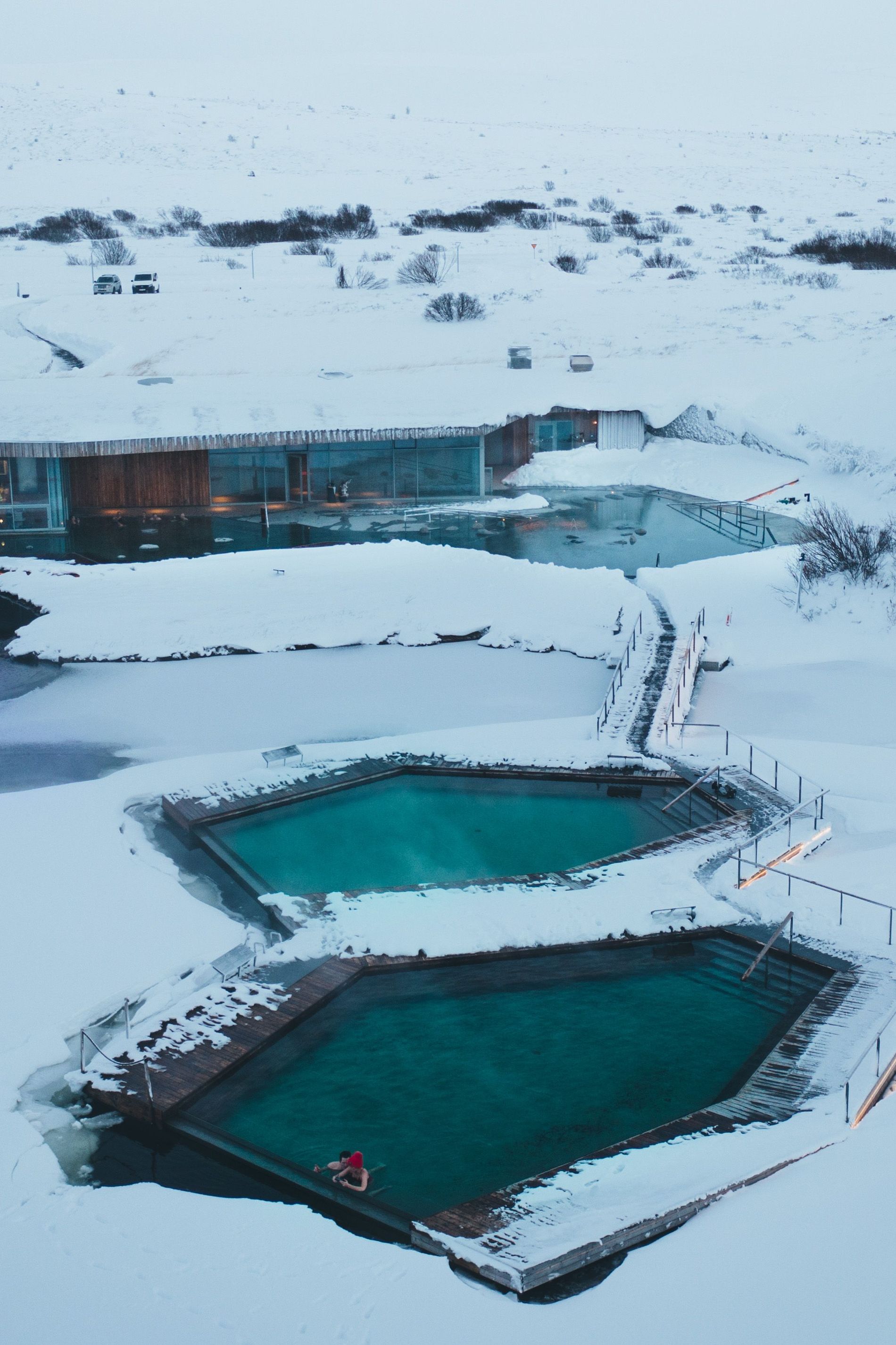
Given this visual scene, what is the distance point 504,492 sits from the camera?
35625 mm

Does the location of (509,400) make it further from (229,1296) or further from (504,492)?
(229,1296)

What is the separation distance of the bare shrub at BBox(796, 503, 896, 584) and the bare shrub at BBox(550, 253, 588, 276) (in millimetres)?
24941

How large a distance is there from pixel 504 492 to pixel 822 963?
22.9 m

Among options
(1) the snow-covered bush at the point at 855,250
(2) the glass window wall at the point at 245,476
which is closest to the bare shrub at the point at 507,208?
(1) the snow-covered bush at the point at 855,250

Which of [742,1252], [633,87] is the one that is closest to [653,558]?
[742,1252]

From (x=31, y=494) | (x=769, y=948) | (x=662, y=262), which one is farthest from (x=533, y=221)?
(x=769, y=948)

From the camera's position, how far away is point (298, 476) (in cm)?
3447

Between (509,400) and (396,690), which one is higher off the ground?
(509,400)

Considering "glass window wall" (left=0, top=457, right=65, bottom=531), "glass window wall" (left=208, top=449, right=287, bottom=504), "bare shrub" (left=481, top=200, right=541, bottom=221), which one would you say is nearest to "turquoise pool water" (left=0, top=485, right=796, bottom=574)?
"glass window wall" (left=0, top=457, right=65, bottom=531)

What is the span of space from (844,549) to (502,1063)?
54.7 feet

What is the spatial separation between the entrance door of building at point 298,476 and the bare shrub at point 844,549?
13100mm

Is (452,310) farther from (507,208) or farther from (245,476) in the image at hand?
(507,208)

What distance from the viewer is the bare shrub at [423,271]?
46.8 metres

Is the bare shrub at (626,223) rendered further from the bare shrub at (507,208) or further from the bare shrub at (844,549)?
the bare shrub at (844,549)
